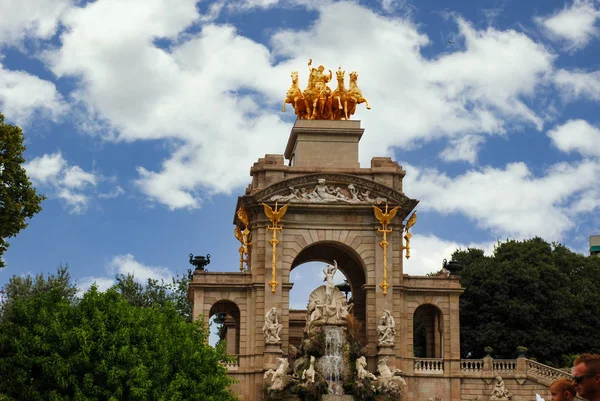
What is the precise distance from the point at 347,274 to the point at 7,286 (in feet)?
77.2

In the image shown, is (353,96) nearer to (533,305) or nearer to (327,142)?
(327,142)

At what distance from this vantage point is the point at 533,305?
229 ft

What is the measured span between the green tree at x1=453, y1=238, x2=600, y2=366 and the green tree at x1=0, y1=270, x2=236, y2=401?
1239 inches

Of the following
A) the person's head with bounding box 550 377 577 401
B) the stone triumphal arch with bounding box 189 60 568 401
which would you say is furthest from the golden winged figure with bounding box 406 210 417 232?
the person's head with bounding box 550 377 577 401

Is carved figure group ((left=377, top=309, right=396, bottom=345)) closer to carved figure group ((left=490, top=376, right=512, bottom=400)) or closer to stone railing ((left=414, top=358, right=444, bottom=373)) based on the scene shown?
stone railing ((left=414, top=358, right=444, bottom=373))

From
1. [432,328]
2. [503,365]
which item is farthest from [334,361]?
[432,328]

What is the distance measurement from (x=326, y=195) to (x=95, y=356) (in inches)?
819

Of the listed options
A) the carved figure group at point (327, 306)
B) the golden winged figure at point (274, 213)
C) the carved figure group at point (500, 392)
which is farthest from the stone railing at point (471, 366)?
the golden winged figure at point (274, 213)

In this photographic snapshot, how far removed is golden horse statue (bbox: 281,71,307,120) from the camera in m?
61.6

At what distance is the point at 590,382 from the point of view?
11.2 m

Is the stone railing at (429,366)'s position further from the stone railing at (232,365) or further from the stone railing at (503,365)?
the stone railing at (232,365)

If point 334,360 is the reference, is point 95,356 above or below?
below

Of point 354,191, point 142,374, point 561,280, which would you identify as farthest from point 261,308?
point 561,280

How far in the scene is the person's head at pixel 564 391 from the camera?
37.9 feet
